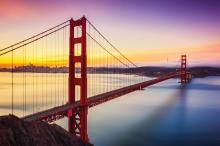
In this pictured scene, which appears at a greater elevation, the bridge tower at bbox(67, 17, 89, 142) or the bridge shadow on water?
the bridge tower at bbox(67, 17, 89, 142)

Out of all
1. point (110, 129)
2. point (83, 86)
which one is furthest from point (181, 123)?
point (83, 86)

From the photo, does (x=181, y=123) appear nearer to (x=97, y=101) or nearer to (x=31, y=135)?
(x=97, y=101)

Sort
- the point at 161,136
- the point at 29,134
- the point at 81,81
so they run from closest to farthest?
the point at 29,134, the point at 81,81, the point at 161,136

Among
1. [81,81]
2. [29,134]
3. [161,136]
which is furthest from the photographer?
[161,136]

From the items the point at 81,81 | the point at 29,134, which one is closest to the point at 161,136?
the point at 81,81

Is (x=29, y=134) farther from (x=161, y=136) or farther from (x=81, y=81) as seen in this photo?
(x=161, y=136)

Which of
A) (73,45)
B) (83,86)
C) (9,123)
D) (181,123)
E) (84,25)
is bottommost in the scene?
(181,123)

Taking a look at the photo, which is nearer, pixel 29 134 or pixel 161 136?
pixel 29 134

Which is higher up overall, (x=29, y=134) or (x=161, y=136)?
(x=29, y=134)
